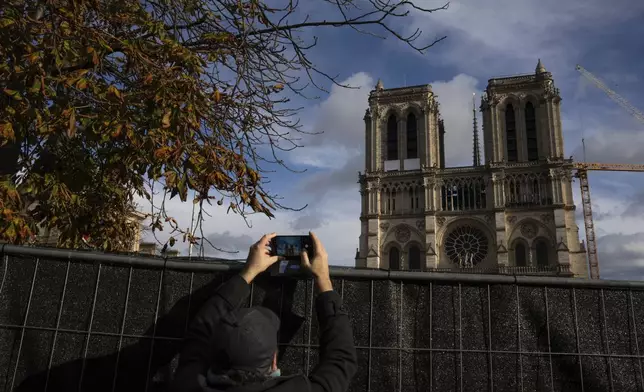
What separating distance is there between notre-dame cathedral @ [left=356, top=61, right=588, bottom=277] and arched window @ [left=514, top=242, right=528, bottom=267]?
0.09 metres

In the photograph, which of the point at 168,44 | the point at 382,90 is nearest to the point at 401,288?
the point at 168,44

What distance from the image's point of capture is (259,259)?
7.44 ft

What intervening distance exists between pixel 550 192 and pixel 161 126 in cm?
4444

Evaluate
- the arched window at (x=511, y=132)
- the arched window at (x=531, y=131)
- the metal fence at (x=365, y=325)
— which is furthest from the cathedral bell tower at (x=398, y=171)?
the metal fence at (x=365, y=325)

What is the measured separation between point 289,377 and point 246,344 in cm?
23

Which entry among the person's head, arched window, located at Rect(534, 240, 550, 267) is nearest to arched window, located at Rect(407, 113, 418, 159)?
arched window, located at Rect(534, 240, 550, 267)

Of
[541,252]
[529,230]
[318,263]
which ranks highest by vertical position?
[529,230]

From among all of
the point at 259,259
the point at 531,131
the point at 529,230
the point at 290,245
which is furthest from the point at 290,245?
the point at 531,131

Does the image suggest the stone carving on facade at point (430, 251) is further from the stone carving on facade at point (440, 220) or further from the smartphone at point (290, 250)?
the smartphone at point (290, 250)

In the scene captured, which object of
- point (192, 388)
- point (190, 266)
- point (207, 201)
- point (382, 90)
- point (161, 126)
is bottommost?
point (192, 388)

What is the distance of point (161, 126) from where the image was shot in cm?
371

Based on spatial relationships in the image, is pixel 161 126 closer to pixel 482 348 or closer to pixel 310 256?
pixel 310 256

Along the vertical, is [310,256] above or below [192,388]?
above

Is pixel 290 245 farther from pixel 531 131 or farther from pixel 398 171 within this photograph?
pixel 531 131
